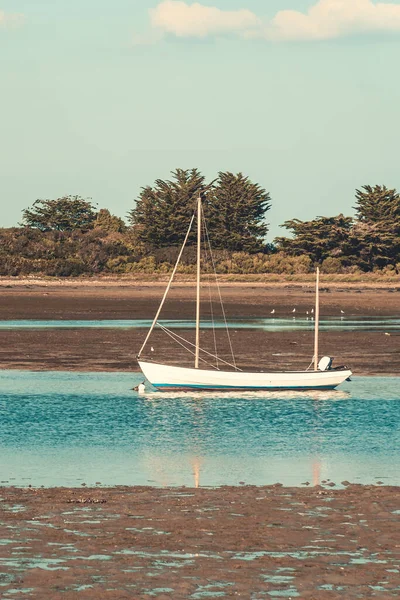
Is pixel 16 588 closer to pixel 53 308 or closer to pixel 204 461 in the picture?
pixel 204 461

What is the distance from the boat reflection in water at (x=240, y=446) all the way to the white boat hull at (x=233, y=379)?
0.41 metres

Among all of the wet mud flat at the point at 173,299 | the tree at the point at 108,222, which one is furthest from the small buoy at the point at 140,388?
the tree at the point at 108,222

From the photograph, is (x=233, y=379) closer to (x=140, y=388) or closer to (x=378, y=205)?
(x=140, y=388)

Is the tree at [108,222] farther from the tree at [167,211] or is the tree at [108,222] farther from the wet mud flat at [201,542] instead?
the wet mud flat at [201,542]

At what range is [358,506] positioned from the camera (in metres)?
17.7

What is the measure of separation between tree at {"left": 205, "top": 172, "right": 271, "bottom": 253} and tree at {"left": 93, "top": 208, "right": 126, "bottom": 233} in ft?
58.8

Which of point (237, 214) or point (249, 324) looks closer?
point (249, 324)

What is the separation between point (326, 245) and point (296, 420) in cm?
10029

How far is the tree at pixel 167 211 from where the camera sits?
5404 inches

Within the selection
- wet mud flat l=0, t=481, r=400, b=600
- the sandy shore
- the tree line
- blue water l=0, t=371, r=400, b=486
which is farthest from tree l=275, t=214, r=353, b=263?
wet mud flat l=0, t=481, r=400, b=600

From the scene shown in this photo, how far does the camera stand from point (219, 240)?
445 ft

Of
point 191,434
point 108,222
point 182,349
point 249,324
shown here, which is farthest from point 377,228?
point 191,434

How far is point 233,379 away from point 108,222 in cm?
12372

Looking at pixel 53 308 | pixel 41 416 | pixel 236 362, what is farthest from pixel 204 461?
pixel 53 308
